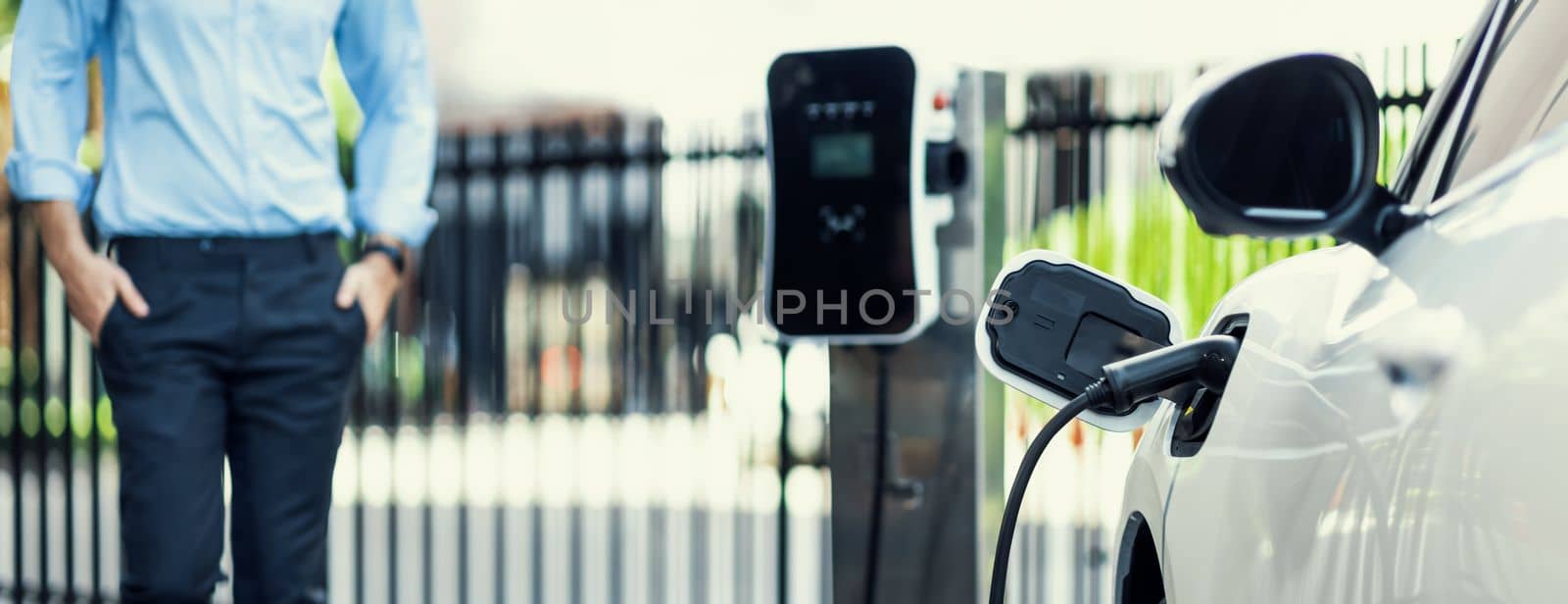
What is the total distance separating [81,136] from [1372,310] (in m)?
2.32

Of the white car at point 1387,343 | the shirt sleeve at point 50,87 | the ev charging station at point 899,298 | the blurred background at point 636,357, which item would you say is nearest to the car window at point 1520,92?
the white car at point 1387,343

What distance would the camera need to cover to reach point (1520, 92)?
91 centimetres

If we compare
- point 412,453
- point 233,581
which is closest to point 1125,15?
point 412,453

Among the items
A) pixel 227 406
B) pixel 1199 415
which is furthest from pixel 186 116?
pixel 1199 415

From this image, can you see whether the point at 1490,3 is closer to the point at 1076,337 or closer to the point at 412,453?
the point at 1076,337

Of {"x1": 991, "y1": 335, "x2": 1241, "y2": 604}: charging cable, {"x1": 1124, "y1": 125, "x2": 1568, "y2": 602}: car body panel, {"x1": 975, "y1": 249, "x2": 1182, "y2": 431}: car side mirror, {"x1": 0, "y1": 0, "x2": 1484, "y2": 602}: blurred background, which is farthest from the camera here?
{"x1": 0, "y1": 0, "x2": 1484, "y2": 602}: blurred background

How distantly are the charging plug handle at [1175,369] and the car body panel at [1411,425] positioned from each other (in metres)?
0.08

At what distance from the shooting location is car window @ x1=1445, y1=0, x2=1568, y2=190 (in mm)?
861

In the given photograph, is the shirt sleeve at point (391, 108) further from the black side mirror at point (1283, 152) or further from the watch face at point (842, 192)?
the black side mirror at point (1283, 152)

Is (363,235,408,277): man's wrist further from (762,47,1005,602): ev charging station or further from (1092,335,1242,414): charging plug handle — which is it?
(1092,335,1242,414): charging plug handle

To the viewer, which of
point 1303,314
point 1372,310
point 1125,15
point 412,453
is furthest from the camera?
point 1125,15

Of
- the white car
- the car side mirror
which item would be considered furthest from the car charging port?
the car side mirror

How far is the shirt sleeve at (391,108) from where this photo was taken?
2.54 m

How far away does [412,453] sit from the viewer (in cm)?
543
